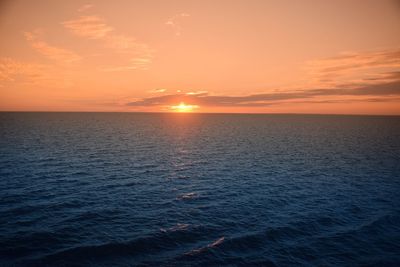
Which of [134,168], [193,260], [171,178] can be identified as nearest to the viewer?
[193,260]

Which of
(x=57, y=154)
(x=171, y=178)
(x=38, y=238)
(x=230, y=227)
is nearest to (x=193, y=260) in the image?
(x=230, y=227)

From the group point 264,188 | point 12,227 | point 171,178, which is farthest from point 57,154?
point 264,188

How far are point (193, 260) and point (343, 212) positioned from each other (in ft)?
74.8

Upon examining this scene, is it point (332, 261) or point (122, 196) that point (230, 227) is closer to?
point (332, 261)

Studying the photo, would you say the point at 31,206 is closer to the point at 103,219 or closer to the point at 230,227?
the point at 103,219

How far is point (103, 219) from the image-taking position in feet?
97.6

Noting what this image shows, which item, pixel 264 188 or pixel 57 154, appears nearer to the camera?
pixel 264 188

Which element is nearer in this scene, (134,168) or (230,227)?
(230,227)

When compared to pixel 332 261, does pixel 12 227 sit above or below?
above

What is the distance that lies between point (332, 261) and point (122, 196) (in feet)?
92.8

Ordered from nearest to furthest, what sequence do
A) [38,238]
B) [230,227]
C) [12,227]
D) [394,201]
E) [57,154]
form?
[38,238]
[12,227]
[230,227]
[394,201]
[57,154]

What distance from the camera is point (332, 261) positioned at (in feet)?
75.3

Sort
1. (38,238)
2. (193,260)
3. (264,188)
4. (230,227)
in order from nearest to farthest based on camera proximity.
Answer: (193,260), (38,238), (230,227), (264,188)

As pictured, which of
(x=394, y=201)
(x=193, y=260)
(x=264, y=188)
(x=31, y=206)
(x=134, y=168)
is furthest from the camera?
(x=134, y=168)
